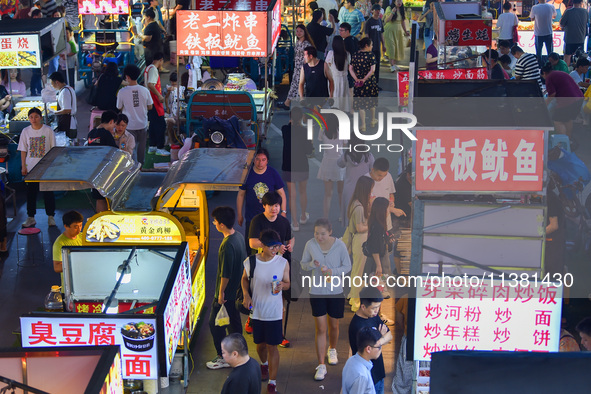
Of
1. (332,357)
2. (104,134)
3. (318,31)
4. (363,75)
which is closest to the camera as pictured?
(332,357)

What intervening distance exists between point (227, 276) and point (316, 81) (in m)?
7.19

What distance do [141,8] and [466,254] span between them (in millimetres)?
19456

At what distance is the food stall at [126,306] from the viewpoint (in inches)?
300

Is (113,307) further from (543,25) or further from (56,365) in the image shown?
(543,25)

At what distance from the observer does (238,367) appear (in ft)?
22.7

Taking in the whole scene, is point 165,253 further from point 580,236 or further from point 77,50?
point 77,50

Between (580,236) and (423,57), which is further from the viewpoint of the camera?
(423,57)

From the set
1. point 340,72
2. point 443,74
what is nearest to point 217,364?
point 443,74

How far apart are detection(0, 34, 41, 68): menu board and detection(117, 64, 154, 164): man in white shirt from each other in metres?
1.38

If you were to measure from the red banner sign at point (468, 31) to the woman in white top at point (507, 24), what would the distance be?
201 inches

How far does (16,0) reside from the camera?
848 inches

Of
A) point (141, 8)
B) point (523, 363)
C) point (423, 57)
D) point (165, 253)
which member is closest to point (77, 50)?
point (141, 8)

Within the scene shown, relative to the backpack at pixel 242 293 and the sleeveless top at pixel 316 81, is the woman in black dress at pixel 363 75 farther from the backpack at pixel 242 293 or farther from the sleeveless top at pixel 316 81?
the backpack at pixel 242 293

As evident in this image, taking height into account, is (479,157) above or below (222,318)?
above
